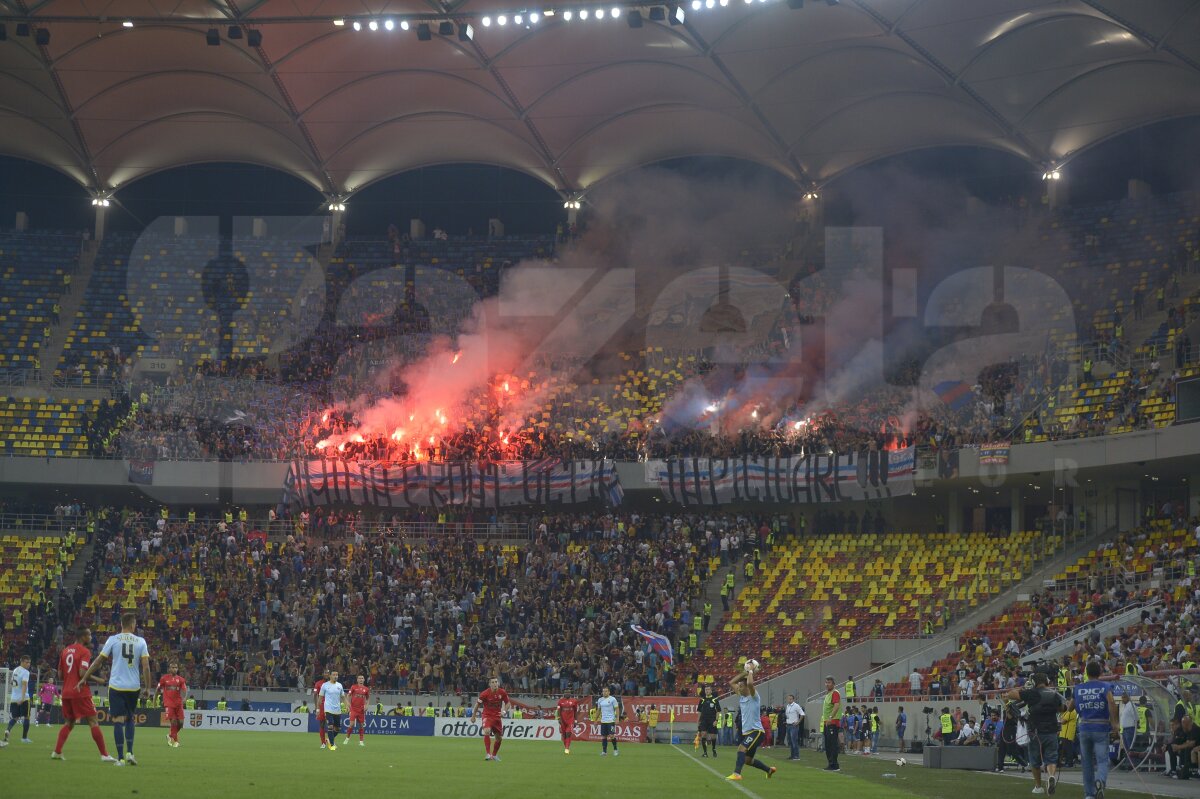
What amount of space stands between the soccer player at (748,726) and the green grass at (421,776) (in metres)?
0.32

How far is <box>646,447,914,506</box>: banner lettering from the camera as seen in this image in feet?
174

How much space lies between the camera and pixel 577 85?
60906 millimetres

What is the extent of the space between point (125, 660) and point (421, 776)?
15.5 ft

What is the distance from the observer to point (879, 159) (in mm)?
65625

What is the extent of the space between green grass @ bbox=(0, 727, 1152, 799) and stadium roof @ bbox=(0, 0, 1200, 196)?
3006cm

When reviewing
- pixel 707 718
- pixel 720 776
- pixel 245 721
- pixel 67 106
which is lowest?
pixel 245 721

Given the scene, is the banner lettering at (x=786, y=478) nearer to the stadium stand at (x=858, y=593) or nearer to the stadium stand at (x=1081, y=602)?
the stadium stand at (x=858, y=593)

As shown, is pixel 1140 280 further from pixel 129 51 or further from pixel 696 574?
pixel 129 51

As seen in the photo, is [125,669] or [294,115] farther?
[294,115]

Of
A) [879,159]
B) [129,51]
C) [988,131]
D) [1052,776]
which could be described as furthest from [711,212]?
[1052,776]

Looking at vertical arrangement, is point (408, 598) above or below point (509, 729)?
above

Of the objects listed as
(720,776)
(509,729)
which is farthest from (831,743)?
(509,729)

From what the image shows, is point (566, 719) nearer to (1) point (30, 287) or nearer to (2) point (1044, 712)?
(2) point (1044, 712)

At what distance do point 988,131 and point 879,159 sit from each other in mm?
6157
